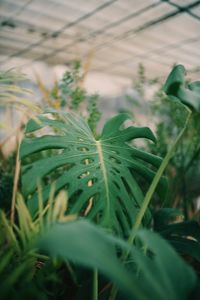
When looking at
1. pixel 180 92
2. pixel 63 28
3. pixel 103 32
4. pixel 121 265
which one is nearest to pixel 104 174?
pixel 180 92

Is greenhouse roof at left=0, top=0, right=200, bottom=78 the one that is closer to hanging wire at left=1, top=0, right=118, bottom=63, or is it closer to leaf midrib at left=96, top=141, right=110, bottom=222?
hanging wire at left=1, top=0, right=118, bottom=63

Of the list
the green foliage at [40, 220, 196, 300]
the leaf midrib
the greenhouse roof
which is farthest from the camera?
the greenhouse roof

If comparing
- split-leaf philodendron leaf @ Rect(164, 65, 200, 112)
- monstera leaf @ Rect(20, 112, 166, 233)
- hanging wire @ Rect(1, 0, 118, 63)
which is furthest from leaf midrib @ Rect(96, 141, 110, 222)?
hanging wire @ Rect(1, 0, 118, 63)

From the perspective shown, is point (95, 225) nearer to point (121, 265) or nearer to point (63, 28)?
point (121, 265)

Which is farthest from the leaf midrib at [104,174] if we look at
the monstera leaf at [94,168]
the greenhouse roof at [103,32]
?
the greenhouse roof at [103,32]

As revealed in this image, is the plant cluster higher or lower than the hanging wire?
lower

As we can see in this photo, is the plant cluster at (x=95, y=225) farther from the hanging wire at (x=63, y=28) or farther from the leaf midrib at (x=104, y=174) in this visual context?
the hanging wire at (x=63, y=28)
